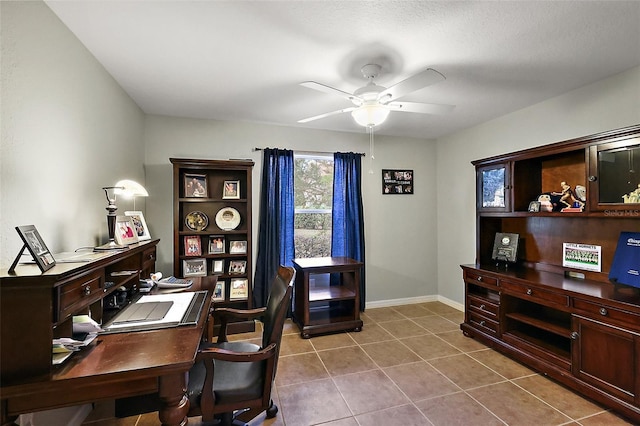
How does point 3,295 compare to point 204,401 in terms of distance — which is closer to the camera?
point 3,295

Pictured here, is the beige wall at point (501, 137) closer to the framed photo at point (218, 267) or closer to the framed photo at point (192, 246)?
the framed photo at point (218, 267)

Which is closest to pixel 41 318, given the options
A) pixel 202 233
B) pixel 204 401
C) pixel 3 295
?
pixel 3 295

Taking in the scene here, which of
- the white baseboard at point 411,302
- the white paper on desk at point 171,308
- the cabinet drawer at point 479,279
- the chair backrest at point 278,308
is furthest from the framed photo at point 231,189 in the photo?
the cabinet drawer at point 479,279

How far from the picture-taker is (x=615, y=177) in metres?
2.34

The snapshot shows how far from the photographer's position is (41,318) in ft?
3.69

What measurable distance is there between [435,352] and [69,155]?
11.4 feet

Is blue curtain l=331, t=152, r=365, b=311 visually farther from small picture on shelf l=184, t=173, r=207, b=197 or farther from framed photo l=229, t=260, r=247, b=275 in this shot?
small picture on shelf l=184, t=173, r=207, b=197

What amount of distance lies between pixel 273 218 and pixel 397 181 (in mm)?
1991

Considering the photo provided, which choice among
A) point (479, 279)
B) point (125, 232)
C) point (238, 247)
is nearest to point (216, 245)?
point (238, 247)

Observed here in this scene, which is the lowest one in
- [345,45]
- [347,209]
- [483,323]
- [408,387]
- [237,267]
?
[408,387]

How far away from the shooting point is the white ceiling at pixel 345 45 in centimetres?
173

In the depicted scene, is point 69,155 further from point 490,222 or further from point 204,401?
point 490,222

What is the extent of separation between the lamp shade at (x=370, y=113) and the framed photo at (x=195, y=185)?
2.10 meters

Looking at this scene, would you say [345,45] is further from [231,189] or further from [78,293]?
[231,189]
